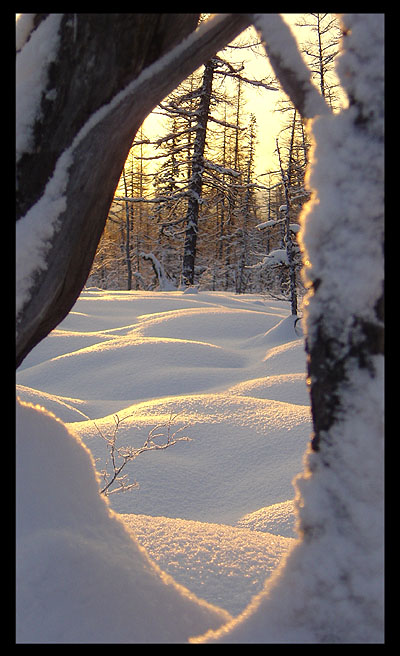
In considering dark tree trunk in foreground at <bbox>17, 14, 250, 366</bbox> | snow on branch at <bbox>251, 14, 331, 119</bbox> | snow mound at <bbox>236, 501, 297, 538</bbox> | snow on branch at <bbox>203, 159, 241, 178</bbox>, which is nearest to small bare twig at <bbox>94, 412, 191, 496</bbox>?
snow mound at <bbox>236, 501, 297, 538</bbox>

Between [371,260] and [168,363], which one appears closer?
[371,260]

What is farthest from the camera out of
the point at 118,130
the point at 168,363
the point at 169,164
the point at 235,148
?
the point at 235,148

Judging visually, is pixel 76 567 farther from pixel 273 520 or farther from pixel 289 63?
pixel 273 520

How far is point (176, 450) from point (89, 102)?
288 centimetres

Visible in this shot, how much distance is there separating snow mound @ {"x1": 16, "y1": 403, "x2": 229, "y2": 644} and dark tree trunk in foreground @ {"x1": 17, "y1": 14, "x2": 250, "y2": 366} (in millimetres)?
334

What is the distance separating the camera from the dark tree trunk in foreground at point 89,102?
924mm

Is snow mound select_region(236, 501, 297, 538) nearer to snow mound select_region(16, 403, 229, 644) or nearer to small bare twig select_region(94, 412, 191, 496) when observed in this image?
small bare twig select_region(94, 412, 191, 496)

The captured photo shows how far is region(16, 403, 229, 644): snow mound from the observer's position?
0.94 meters

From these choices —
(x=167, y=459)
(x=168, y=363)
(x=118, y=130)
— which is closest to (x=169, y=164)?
(x=168, y=363)

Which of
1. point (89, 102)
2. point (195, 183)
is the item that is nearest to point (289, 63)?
point (89, 102)

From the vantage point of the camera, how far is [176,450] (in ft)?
11.3
